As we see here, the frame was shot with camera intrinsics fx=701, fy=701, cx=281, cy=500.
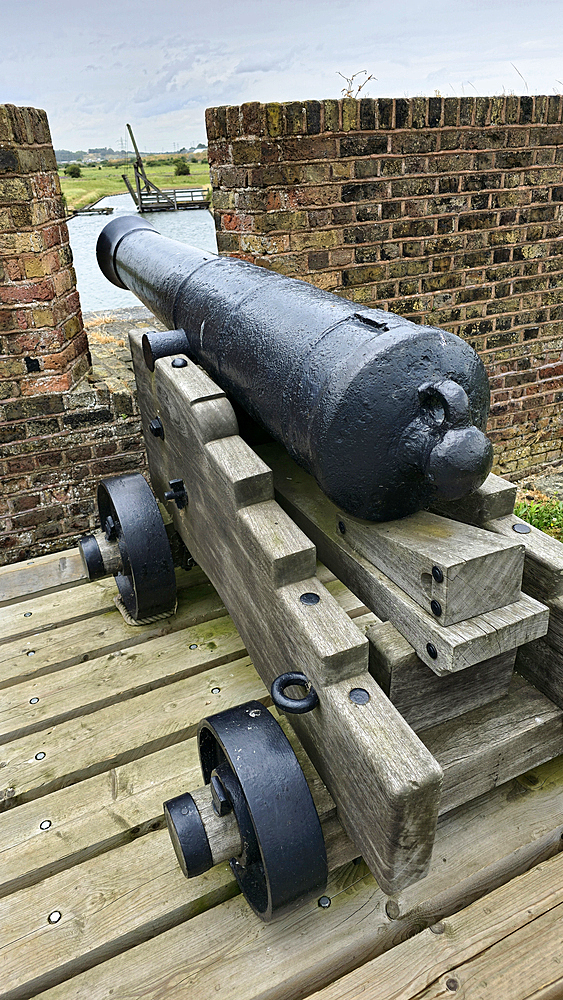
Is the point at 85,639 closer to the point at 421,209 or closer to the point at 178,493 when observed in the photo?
the point at 178,493

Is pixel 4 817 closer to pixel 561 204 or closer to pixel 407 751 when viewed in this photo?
pixel 407 751

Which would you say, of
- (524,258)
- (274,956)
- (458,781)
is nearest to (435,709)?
(458,781)

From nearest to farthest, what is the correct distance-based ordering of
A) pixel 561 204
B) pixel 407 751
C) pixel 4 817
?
pixel 407 751 < pixel 4 817 < pixel 561 204

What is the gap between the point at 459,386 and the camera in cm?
111

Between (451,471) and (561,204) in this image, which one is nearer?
(451,471)

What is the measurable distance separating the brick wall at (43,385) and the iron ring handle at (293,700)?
2015 mm

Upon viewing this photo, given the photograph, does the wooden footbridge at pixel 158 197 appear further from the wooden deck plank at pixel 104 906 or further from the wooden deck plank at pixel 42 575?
the wooden deck plank at pixel 104 906

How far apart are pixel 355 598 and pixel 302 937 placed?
609 mm

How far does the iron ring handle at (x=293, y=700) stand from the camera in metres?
1.16

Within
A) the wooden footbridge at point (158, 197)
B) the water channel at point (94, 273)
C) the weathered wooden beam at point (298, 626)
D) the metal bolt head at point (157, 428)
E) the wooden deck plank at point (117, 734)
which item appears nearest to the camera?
the weathered wooden beam at point (298, 626)

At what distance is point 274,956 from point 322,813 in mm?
261

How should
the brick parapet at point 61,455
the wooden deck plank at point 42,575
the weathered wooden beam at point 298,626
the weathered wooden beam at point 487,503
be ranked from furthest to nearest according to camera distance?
1. the brick parapet at point 61,455
2. the wooden deck plank at point 42,575
3. the weathered wooden beam at point 487,503
4. the weathered wooden beam at point 298,626

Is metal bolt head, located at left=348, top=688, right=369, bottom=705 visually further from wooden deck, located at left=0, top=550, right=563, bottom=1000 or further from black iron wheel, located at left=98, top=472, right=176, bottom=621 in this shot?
black iron wheel, located at left=98, top=472, right=176, bottom=621

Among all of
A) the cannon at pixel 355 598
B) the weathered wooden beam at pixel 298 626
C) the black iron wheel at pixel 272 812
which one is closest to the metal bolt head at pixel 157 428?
the weathered wooden beam at pixel 298 626
